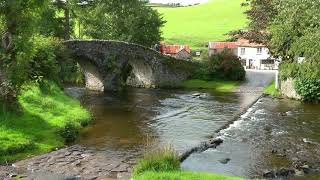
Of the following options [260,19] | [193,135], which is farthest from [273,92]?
[193,135]

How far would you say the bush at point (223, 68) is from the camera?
67312 mm

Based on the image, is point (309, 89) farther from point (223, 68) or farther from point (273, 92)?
point (223, 68)

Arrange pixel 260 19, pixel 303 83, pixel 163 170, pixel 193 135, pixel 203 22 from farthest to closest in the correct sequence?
1. pixel 203 22
2. pixel 260 19
3. pixel 303 83
4. pixel 193 135
5. pixel 163 170

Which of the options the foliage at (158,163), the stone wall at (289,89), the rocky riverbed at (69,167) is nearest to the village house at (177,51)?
the stone wall at (289,89)

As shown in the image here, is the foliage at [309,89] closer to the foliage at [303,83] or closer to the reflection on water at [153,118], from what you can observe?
Answer: the foliage at [303,83]

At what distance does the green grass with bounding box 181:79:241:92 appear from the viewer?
A: 62875mm

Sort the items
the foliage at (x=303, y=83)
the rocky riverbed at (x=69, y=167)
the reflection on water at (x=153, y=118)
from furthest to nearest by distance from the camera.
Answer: the foliage at (x=303, y=83), the reflection on water at (x=153, y=118), the rocky riverbed at (x=69, y=167)

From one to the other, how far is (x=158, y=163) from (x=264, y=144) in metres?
10.7

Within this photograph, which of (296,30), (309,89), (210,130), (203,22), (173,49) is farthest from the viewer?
(203,22)

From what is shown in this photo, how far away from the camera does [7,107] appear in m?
28.4

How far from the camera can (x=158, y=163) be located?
20750mm

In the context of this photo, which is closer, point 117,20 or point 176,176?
point 176,176

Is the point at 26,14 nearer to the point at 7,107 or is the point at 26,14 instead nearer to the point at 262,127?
the point at 7,107

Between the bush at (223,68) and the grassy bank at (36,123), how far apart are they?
32.3 metres
